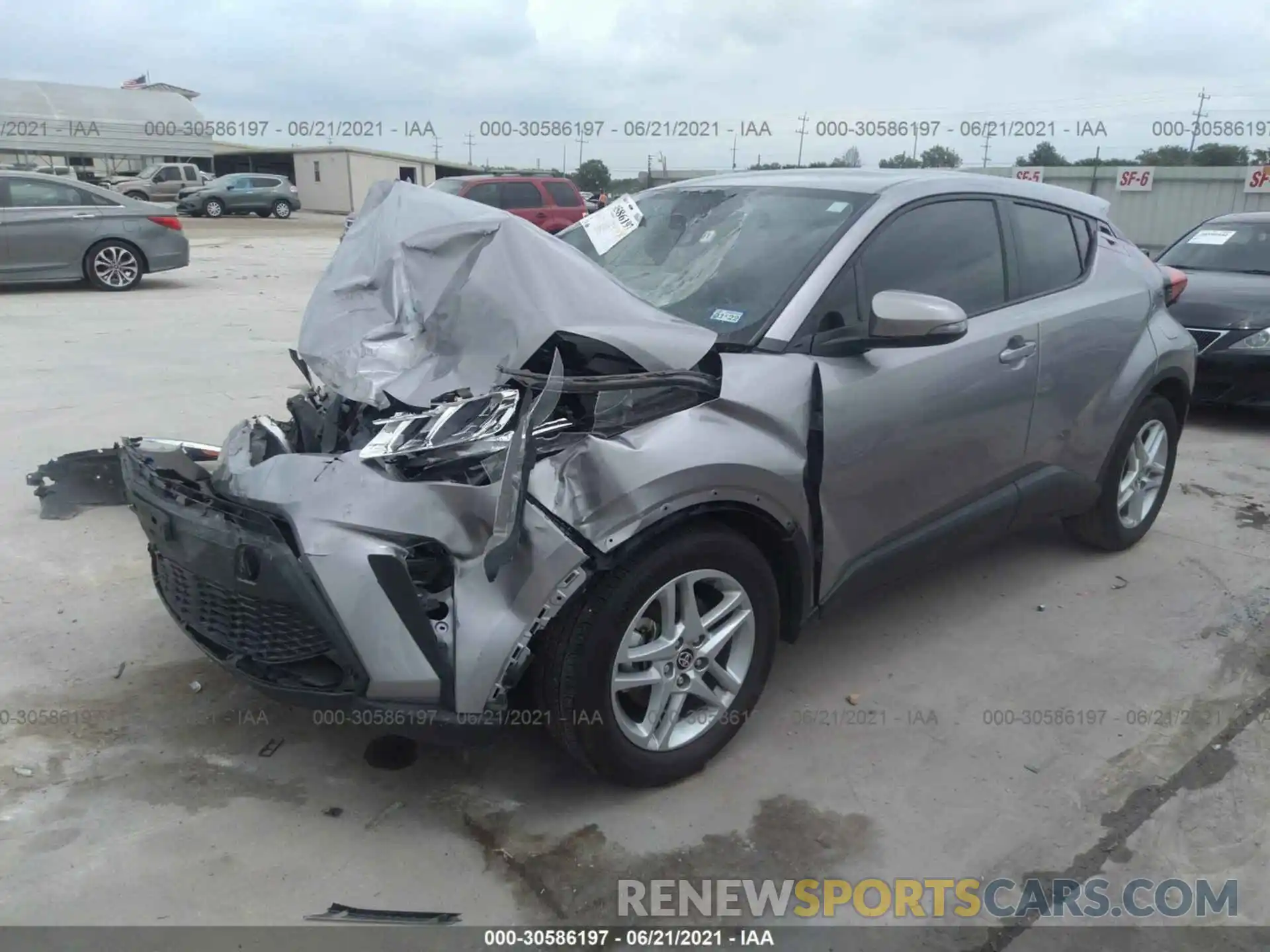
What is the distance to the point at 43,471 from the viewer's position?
453 cm

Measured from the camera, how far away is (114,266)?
1248cm

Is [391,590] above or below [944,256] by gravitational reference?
below

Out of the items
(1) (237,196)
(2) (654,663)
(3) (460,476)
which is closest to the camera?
(3) (460,476)

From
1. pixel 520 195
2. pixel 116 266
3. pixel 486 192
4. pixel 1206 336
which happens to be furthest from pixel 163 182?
pixel 1206 336

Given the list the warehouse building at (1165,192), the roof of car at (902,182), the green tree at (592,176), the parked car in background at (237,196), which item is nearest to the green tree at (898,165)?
the roof of car at (902,182)

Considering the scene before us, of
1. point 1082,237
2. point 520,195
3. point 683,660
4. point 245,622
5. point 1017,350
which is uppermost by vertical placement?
point 520,195

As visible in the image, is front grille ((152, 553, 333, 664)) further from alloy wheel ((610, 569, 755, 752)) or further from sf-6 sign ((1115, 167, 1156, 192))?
sf-6 sign ((1115, 167, 1156, 192))

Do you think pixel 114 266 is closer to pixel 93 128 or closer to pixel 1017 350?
pixel 1017 350

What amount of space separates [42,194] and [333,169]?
37996 millimetres

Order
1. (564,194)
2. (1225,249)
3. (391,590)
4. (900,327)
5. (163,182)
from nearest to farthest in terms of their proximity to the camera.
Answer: (391,590) → (900,327) → (1225,249) → (564,194) → (163,182)

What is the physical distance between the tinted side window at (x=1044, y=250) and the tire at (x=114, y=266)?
471 inches

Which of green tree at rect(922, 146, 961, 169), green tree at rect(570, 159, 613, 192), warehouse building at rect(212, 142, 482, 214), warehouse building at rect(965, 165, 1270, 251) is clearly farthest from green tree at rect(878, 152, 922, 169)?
warehouse building at rect(212, 142, 482, 214)

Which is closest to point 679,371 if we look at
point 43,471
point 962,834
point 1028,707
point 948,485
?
point 948,485

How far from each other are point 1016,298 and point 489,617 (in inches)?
99.8
